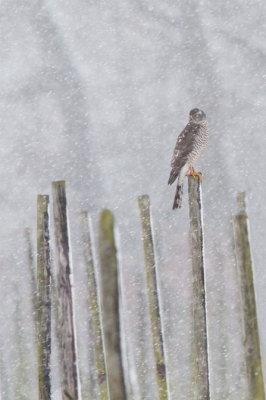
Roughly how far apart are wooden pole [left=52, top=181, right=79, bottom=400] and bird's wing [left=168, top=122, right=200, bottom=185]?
2.58m

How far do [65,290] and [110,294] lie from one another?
256cm

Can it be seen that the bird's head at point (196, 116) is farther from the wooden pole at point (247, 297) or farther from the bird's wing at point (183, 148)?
the wooden pole at point (247, 297)

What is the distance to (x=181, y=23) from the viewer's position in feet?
85.8

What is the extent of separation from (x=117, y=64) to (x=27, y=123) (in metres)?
3.96

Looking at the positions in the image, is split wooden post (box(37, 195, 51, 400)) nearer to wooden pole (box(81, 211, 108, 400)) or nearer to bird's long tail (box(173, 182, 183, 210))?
wooden pole (box(81, 211, 108, 400))

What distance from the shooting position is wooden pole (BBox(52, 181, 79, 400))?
4371mm

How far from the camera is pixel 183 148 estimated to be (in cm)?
729

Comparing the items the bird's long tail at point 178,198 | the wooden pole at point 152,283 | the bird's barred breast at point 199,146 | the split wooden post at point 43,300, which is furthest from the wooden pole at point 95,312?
the bird's barred breast at point 199,146

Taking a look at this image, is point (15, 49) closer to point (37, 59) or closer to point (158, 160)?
point (37, 59)

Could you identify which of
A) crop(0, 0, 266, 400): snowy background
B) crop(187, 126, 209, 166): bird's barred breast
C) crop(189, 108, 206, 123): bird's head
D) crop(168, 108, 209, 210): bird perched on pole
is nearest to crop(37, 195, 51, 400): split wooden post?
crop(168, 108, 209, 210): bird perched on pole

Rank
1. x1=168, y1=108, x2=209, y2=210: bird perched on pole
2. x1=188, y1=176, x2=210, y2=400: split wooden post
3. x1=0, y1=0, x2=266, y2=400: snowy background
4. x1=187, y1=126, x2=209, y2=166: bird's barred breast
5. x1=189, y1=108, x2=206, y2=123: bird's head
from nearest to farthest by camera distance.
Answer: x1=188, y1=176, x2=210, y2=400: split wooden post
x1=168, y1=108, x2=209, y2=210: bird perched on pole
x1=187, y1=126, x2=209, y2=166: bird's barred breast
x1=189, y1=108, x2=206, y2=123: bird's head
x1=0, y1=0, x2=266, y2=400: snowy background

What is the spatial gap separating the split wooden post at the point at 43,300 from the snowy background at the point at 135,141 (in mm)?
5914

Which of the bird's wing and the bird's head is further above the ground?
the bird's head

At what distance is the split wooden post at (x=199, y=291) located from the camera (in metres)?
5.12
